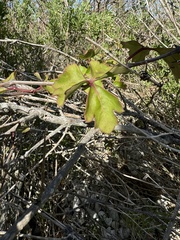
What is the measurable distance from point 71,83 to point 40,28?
2.37 metres

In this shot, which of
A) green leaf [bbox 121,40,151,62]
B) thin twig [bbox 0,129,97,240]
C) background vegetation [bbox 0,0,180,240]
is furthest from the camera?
background vegetation [bbox 0,0,180,240]

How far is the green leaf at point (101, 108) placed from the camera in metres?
0.72

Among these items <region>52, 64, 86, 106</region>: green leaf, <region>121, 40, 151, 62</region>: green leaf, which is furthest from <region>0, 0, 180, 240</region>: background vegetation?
<region>52, 64, 86, 106</region>: green leaf

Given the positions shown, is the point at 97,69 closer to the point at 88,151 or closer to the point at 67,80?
the point at 67,80

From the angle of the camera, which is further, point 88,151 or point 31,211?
point 88,151

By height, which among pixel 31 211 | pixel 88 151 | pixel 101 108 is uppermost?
pixel 101 108

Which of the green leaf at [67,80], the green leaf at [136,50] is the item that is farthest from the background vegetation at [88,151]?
the green leaf at [67,80]

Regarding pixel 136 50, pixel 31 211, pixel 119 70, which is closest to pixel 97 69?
pixel 119 70

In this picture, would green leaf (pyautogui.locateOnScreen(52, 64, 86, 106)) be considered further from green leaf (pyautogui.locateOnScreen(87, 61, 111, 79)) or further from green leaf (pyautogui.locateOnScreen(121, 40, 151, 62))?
green leaf (pyautogui.locateOnScreen(121, 40, 151, 62))

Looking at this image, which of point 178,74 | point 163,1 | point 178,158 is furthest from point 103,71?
point 178,158

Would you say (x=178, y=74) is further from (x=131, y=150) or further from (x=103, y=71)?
(x=131, y=150)

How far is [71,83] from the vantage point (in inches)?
28.7

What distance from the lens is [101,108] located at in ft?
2.38

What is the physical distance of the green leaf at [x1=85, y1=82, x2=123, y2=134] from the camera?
717 mm
